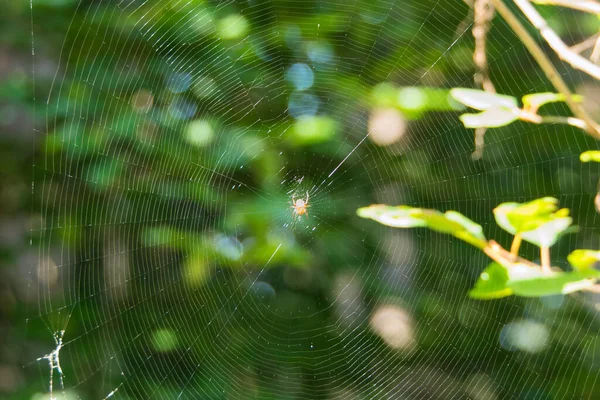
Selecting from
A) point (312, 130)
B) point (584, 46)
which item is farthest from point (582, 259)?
point (312, 130)

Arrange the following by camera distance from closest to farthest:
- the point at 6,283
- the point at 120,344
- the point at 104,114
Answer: the point at 104,114 → the point at 120,344 → the point at 6,283

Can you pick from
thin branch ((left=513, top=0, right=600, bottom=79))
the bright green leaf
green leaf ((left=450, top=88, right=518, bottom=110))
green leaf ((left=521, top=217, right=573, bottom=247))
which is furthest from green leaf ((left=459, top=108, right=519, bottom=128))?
the bright green leaf

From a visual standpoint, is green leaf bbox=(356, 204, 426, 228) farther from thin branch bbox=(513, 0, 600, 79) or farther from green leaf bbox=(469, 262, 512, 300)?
thin branch bbox=(513, 0, 600, 79)

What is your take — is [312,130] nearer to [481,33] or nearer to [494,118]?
[481,33]

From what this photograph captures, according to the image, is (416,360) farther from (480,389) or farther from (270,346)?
(270,346)

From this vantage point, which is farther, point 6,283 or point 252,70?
point 6,283

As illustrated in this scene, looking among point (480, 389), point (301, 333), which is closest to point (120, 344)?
point (301, 333)
